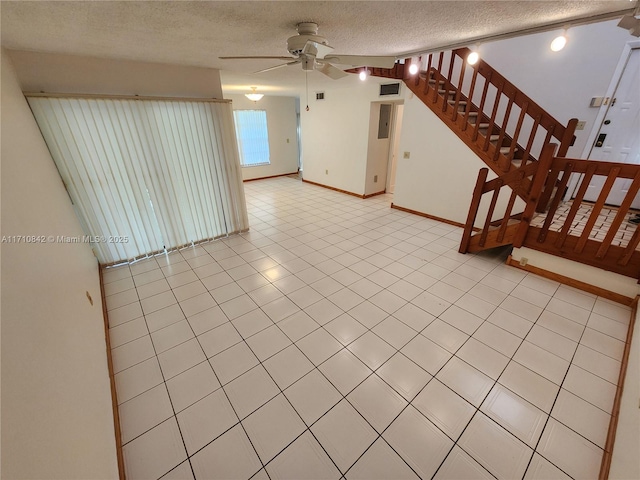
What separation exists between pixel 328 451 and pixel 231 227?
338cm

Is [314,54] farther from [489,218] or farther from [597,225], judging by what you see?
[597,225]

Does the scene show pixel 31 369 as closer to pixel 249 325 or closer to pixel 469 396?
pixel 249 325

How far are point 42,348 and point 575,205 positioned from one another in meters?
3.98

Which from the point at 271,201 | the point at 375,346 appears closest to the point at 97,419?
the point at 375,346

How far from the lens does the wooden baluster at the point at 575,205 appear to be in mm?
2494

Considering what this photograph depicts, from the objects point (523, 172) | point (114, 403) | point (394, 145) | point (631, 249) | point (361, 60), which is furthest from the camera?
point (394, 145)

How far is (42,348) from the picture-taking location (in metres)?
0.98

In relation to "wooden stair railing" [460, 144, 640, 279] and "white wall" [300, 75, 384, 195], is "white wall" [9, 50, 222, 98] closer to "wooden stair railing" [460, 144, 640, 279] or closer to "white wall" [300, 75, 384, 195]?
"white wall" [300, 75, 384, 195]

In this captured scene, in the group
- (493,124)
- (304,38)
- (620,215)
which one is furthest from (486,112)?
(304,38)

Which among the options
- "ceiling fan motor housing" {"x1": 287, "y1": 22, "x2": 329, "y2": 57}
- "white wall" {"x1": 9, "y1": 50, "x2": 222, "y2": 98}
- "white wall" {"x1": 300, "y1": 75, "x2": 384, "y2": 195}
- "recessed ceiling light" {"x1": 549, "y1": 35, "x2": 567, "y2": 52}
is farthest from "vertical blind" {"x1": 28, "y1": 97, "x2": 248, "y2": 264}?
"recessed ceiling light" {"x1": 549, "y1": 35, "x2": 567, "y2": 52}

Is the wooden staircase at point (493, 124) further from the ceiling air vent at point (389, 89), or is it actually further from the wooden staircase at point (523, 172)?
the ceiling air vent at point (389, 89)

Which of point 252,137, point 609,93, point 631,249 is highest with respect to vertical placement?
point 609,93

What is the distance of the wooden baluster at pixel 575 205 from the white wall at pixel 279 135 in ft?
23.0

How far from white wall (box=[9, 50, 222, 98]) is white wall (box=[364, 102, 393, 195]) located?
10.3 feet
